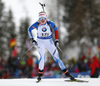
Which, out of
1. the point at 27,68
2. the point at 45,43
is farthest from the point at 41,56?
the point at 27,68

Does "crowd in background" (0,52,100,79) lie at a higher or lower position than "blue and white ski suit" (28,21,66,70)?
lower

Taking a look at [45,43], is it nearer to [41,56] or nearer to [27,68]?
[41,56]

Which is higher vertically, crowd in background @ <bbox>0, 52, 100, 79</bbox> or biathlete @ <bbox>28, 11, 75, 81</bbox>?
biathlete @ <bbox>28, 11, 75, 81</bbox>

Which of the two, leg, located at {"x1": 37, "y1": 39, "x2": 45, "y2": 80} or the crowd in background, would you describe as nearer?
leg, located at {"x1": 37, "y1": 39, "x2": 45, "y2": 80}

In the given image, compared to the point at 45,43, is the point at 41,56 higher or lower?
lower

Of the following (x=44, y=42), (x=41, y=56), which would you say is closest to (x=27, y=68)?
(x=41, y=56)

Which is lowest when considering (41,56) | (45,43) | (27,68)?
(27,68)

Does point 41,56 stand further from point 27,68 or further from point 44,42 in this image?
point 27,68

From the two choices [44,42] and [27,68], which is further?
[27,68]

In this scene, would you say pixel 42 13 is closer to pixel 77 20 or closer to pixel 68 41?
pixel 77 20

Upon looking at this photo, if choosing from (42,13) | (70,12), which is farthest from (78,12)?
(42,13)

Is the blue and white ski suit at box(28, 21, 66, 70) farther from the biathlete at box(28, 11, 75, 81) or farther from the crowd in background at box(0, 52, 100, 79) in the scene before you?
the crowd in background at box(0, 52, 100, 79)

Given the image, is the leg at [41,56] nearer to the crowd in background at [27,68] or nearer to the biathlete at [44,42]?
the biathlete at [44,42]

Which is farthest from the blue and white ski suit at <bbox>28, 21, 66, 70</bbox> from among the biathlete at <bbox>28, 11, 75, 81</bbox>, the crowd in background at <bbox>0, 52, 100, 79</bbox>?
the crowd in background at <bbox>0, 52, 100, 79</bbox>
